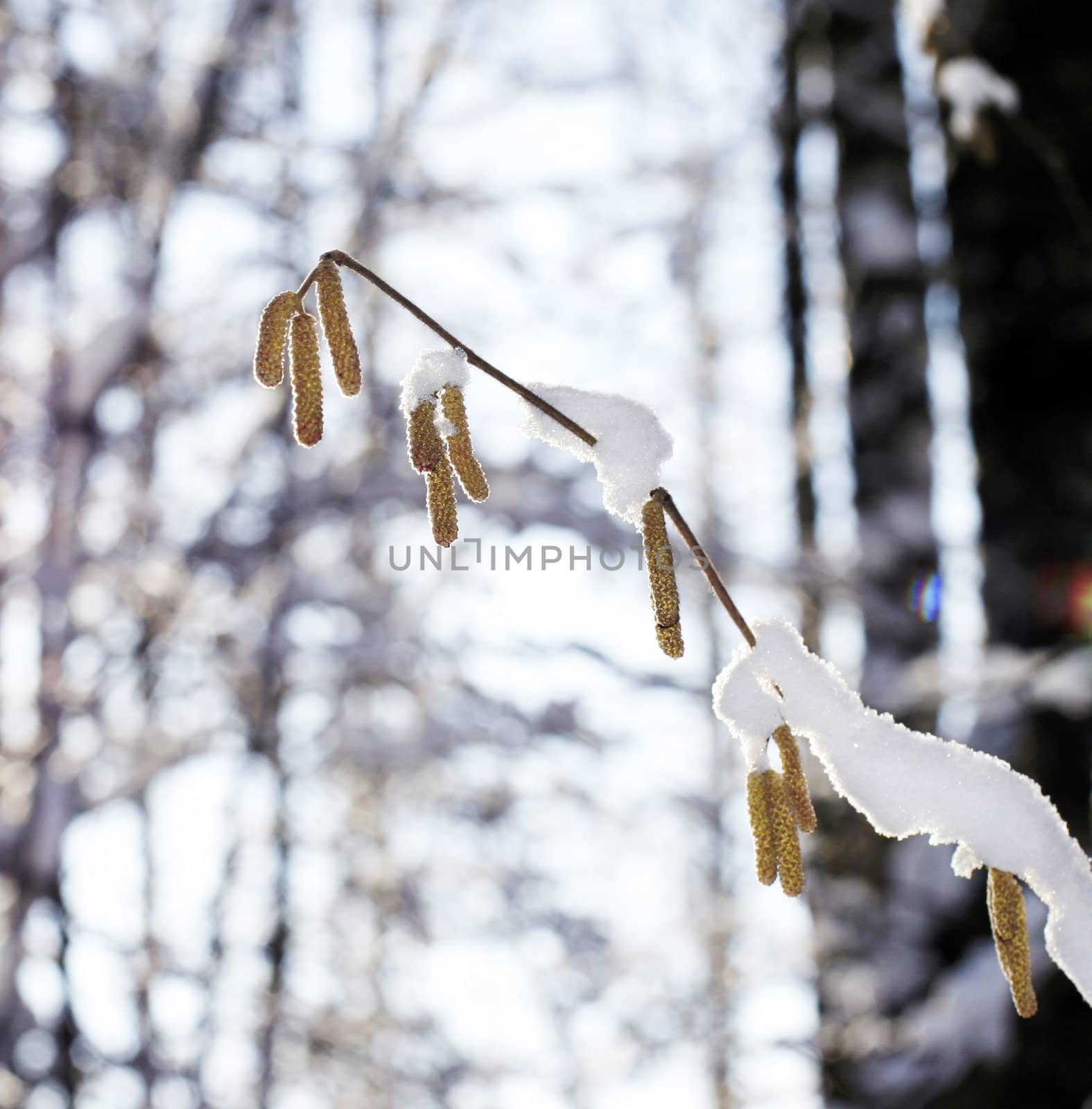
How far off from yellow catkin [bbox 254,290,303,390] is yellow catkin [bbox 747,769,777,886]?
18.6 inches

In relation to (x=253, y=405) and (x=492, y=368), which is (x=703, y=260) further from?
(x=492, y=368)

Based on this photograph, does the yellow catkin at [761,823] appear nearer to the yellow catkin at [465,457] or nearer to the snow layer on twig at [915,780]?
the snow layer on twig at [915,780]

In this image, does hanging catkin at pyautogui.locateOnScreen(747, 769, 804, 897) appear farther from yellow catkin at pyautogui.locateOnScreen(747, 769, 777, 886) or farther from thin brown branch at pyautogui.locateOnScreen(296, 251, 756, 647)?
thin brown branch at pyautogui.locateOnScreen(296, 251, 756, 647)

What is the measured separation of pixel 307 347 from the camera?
89 cm

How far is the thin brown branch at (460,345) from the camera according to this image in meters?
0.69

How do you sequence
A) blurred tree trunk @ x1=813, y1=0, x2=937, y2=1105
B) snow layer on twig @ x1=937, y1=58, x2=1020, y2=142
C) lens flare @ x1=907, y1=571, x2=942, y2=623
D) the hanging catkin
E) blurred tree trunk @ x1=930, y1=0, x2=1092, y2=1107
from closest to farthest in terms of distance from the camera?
the hanging catkin → snow layer on twig @ x1=937, y1=58, x2=1020, y2=142 → blurred tree trunk @ x1=930, y1=0, x2=1092, y2=1107 → blurred tree trunk @ x1=813, y1=0, x2=937, y2=1105 → lens flare @ x1=907, y1=571, x2=942, y2=623

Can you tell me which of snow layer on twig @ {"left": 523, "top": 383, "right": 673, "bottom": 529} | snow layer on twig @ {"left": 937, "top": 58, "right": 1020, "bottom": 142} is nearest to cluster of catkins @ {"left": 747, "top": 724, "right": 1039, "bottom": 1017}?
snow layer on twig @ {"left": 523, "top": 383, "right": 673, "bottom": 529}

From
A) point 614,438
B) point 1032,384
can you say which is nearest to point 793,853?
point 614,438

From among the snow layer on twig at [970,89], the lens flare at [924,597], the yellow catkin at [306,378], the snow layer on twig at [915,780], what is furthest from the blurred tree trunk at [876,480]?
the yellow catkin at [306,378]

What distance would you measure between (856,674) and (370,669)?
1507mm

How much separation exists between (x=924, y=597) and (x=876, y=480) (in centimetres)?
32

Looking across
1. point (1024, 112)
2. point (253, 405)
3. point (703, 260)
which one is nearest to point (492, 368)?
point (1024, 112)

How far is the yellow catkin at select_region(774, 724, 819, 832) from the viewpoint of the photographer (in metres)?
0.81

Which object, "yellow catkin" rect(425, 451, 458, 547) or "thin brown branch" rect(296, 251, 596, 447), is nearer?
"thin brown branch" rect(296, 251, 596, 447)
